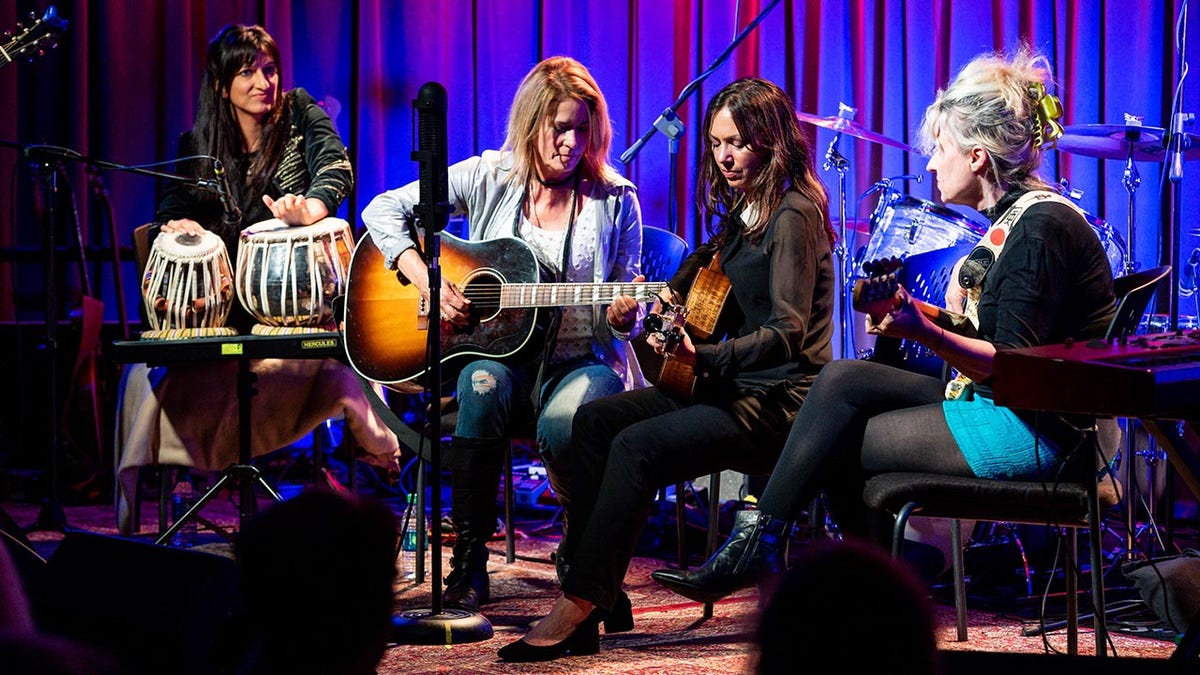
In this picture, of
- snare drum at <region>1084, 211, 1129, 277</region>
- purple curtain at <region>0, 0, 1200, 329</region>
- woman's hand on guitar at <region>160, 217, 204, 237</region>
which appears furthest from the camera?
purple curtain at <region>0, 0, 1200, 329</region>

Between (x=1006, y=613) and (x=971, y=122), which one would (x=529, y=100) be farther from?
(x=1006, y=613)

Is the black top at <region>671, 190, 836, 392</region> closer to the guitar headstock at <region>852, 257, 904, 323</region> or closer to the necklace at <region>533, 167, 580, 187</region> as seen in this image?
the guitar headstock at <region>852, 257, 904, 323</region>

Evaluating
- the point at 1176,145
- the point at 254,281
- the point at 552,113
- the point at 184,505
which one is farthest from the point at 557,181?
the point at 1176,145

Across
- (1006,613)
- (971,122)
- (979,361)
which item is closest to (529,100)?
(971,122)

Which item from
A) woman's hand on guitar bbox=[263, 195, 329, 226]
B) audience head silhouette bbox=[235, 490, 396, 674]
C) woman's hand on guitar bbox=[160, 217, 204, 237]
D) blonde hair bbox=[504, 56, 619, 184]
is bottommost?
audience head silhouette bbox=[235, 490, 396, 674]

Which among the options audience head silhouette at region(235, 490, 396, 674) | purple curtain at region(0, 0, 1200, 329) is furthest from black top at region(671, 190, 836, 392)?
purple curtain at region(0, 0, 1200, 329)

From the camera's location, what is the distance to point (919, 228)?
4586 millimetres

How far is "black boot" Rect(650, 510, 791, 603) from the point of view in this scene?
283 cm

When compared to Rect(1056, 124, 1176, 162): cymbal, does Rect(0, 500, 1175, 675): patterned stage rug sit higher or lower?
lower

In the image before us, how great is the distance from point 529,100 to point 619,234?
48 cm

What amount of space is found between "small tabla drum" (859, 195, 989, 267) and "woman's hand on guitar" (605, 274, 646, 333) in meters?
1.49

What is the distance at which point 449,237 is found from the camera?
3.78 meters

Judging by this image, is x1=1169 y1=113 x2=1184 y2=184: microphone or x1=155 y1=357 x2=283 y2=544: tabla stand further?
x1=1169 y1=113 x2=1184 y2=184: microphone

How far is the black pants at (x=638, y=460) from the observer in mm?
2967
